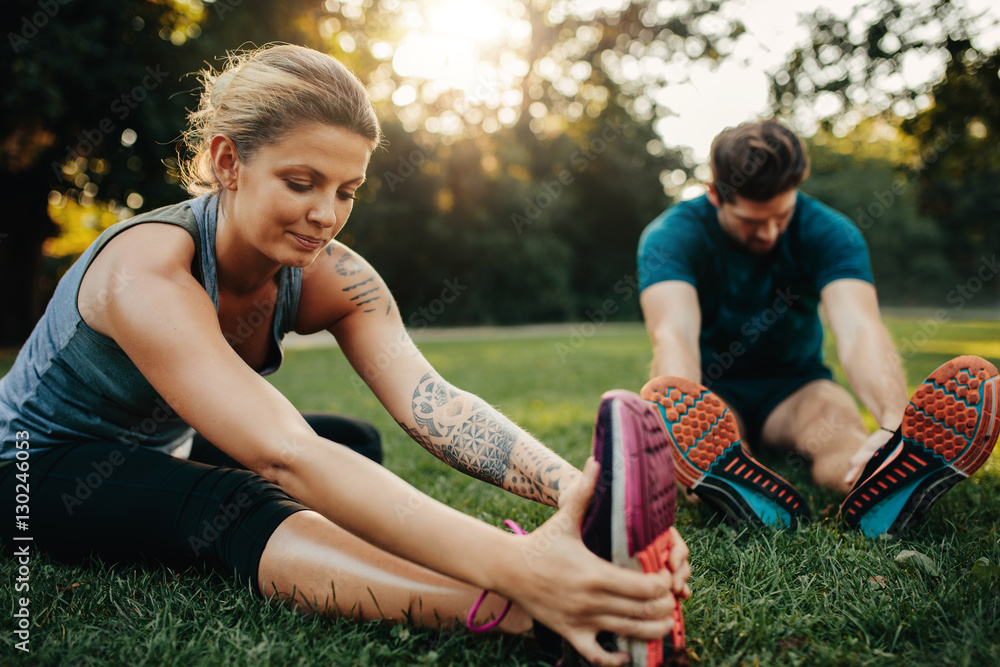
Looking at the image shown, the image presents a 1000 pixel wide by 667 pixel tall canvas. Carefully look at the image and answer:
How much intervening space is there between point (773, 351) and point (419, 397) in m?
2.10

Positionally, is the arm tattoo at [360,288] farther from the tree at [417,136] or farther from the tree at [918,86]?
the tree at [918,86]

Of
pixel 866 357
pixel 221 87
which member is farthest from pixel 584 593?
pixel 866 357

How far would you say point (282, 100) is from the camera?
1573 mm

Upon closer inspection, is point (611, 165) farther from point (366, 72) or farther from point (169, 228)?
point (169, 228)

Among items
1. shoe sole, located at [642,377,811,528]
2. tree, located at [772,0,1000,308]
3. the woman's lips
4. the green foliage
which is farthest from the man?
the green foliage

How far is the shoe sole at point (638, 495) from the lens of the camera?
3.83 feet

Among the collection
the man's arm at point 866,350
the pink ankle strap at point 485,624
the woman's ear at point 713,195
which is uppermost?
the woman's ear at point 713,195

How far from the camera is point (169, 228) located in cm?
168

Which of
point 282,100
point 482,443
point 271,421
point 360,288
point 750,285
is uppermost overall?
point 282,100

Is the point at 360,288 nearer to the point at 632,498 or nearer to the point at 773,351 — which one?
the point at 632,498

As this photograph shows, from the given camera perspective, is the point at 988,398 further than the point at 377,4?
No

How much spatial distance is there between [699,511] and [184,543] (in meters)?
1.73

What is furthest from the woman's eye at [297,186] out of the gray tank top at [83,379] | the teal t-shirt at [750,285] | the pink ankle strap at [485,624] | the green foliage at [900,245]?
the green foliage at [900,245]

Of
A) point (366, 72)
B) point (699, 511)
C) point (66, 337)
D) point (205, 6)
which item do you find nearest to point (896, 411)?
point (699, 511)
